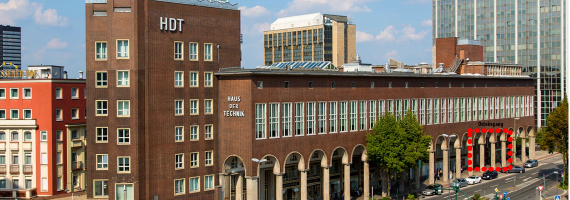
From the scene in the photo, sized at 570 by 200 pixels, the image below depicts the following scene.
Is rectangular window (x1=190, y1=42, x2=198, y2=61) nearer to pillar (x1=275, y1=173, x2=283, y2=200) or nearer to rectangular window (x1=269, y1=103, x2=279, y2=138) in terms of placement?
rectangular window (x1=269, y1=103, x2=279, y2=138)

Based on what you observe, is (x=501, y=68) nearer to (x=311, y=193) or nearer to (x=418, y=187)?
(x=418, y=187)

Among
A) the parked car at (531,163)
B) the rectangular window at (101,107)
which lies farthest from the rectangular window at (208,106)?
the parked car at (531,163)

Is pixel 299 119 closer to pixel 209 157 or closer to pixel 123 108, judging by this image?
pixel 209 157

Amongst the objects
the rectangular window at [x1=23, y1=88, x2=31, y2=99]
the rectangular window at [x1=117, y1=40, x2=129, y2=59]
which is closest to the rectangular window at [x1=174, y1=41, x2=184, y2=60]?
the rectangular window at [x1=117, y1=40, x2=129, y2=59]

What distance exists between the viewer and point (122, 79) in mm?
72125

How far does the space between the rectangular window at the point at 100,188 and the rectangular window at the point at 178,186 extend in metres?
8.04

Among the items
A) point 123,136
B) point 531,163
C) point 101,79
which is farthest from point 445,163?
point 101,79

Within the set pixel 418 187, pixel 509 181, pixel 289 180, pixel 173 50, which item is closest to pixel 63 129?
pixel 173 50

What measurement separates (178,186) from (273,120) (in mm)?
14018

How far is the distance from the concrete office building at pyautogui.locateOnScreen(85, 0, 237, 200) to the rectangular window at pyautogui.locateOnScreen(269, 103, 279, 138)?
8251 millimetres

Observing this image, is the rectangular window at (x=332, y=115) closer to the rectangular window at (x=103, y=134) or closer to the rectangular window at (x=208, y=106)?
the rectangular window at (x=208, y=106)

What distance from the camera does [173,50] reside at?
73062 mm

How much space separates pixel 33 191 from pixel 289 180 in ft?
113

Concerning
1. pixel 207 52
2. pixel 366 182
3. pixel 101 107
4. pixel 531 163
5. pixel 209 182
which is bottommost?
pixel 531 163
